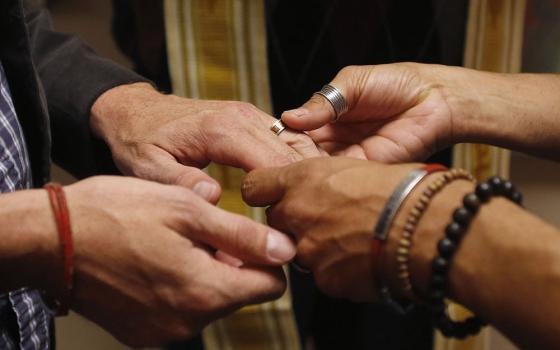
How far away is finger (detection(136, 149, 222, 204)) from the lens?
0.70 meters

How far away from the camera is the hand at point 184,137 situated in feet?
2.61

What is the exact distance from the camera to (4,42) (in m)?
0.76

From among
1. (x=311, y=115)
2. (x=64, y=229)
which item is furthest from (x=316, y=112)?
(x=64, y=229)

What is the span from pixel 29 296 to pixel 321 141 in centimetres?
50

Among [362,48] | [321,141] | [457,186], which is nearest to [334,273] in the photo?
[457,186]

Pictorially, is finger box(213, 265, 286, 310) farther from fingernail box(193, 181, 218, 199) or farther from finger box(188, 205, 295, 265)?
fingernail box(193, 181, 218, 199)

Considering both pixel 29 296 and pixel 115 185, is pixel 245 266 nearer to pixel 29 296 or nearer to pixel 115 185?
pixel 115 185

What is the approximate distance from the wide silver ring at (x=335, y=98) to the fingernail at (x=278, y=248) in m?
0.29

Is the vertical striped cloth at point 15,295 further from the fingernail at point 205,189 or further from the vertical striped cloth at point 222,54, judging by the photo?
the vertical striped cloth at point 222,54

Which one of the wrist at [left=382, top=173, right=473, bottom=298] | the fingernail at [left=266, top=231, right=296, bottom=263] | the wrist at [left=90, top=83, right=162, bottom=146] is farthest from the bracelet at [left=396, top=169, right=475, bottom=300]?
the wrist at [left=90, top=83, right=162, bottom=146]

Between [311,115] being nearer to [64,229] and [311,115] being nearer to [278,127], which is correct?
[278,127]

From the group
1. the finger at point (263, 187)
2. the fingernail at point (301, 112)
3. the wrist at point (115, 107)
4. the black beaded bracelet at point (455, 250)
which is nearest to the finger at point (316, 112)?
the fingernail at point (301, 112)

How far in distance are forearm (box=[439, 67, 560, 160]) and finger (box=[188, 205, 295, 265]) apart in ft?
1.44

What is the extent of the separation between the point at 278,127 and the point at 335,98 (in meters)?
0.10
